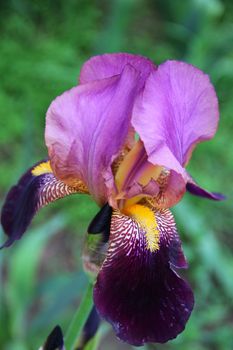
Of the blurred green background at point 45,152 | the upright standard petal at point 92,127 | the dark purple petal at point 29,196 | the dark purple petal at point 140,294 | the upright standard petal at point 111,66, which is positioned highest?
the upright standard petal at point 111,66

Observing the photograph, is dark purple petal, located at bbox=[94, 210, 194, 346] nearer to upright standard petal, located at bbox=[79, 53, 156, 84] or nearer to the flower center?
the flower center

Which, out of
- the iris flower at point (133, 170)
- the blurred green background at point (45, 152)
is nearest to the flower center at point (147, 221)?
the iris flower at point (133, 170)

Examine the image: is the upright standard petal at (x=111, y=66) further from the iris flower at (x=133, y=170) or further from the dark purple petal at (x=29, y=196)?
the dark purple petal at (x=29, y=196)

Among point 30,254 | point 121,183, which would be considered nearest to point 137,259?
point 121,183

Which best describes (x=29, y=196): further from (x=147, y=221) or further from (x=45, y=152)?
(x=45, y=152)

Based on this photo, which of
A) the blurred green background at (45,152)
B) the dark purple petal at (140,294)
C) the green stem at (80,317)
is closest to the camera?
the dark purple petal at (140,294)

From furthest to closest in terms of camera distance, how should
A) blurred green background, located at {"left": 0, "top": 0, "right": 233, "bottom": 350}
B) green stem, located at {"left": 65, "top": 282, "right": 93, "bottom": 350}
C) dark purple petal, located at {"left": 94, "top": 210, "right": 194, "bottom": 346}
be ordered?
blurred green background, located at {"left": 0, "top": 0, "right": 233, "bottom": 350}, green stem, located at {"left": 65, "top": 282, "right": 93, "bottom": 350}, dark purple petal, located at {"left": 94, "top": 210, "right": 194, "bottom": 346}

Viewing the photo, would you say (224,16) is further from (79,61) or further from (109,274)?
(109,274)

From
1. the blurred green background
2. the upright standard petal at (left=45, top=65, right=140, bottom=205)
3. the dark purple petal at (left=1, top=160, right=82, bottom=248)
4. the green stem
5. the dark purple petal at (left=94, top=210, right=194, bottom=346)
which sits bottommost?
the blurred green background

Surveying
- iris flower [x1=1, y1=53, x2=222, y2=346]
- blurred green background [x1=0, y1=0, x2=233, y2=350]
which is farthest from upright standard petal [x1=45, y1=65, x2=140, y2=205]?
blurred green background [x1=0, y1=0, x2=233, y2=350]

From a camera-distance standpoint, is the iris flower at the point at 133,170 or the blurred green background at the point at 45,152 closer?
the iris flower at the point at 133,170
